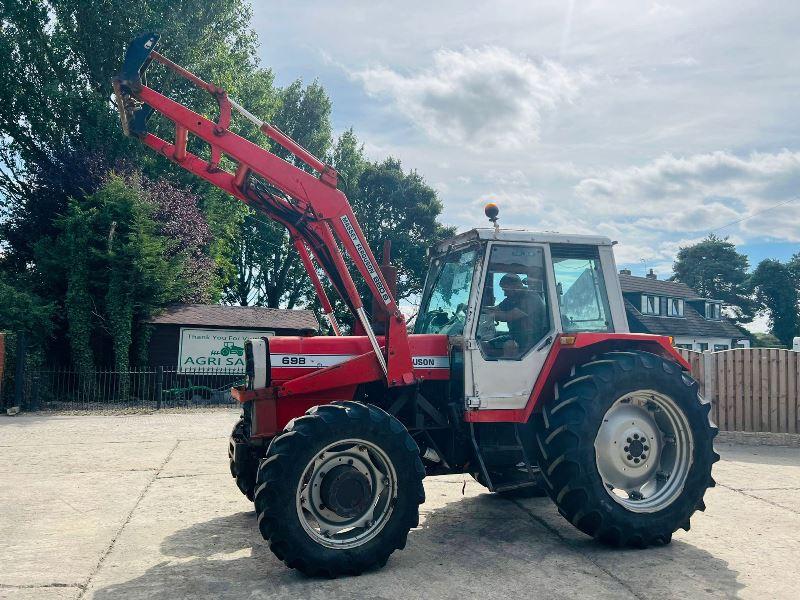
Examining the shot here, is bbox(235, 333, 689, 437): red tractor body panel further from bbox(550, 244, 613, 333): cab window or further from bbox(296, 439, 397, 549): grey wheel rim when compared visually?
bbox(296, 439, 397, 549): grey wheel rim

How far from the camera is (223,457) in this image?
30.0 ft

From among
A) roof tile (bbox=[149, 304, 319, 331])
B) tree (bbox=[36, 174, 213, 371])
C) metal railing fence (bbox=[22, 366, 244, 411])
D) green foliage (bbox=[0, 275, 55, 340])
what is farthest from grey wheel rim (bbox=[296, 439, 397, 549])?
tree (bbox=[36, 174, 213, 371])

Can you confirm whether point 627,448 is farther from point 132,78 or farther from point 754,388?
point 754,388

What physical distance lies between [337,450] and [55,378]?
17.0 metres

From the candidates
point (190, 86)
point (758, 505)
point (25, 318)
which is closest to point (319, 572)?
point (758, 505)

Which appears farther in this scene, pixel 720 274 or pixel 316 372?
pixel 720 274

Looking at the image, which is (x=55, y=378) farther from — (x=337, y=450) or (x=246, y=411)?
(x=337, y=450)

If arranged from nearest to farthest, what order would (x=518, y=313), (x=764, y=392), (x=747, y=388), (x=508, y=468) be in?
1. (x=518, y=313)
2. (x=508, y=468)
3. (x=764, y=392)
4. (x=747, y=388)

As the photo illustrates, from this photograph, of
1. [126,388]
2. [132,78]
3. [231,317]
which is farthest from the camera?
[231,317]

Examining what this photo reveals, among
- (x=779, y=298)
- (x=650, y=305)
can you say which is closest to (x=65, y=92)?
(x=650, y=305)

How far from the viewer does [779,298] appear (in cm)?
6175

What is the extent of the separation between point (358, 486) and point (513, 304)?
1.98 metres

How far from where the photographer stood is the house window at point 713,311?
47.2m

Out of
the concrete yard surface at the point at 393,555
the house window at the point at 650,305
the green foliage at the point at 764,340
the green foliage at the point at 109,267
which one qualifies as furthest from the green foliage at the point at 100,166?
the green foliage at the point at 764,340
